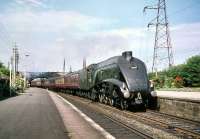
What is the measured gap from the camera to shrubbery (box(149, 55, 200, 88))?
152 ft

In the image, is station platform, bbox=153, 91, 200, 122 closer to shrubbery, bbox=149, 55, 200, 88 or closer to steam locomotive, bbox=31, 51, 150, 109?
steam locomotive, bbox=31, 51, 150, 109

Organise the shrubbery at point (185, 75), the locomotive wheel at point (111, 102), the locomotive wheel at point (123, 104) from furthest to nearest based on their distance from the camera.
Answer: the shrubbery at point (185, 75), the locomotive wheel at point (111, 102), the locomotive wheel at point (123, 104)

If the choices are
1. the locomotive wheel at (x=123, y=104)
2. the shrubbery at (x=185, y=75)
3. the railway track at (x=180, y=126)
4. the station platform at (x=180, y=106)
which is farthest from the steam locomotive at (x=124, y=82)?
the shrubbery at (x=185, y=75)

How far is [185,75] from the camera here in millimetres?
48062

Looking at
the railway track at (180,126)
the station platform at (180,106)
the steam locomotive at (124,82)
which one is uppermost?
the steam locomotive at (124,82)

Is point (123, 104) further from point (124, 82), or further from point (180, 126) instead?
point (180, 126)

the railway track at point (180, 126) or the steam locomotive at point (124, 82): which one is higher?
the steam locomotive at point (124, 82)

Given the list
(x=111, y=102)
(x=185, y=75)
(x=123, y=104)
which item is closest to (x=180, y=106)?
(x=123, y=104)

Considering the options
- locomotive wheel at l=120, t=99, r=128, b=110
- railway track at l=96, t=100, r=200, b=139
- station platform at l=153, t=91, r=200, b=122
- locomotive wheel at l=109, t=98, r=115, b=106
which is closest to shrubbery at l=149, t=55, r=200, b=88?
locomotive wheel at l=109, t=98, r=115, b=106

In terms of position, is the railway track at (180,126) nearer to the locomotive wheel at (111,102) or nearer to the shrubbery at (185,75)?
the locomotive wheel at (111,102)

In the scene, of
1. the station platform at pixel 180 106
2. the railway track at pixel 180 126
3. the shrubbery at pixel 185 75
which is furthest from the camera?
the shrubbery at pixel 185 75

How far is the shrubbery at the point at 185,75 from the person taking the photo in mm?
46463

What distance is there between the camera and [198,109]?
18.7 m

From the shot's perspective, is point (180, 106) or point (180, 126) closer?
point (180, 126)
